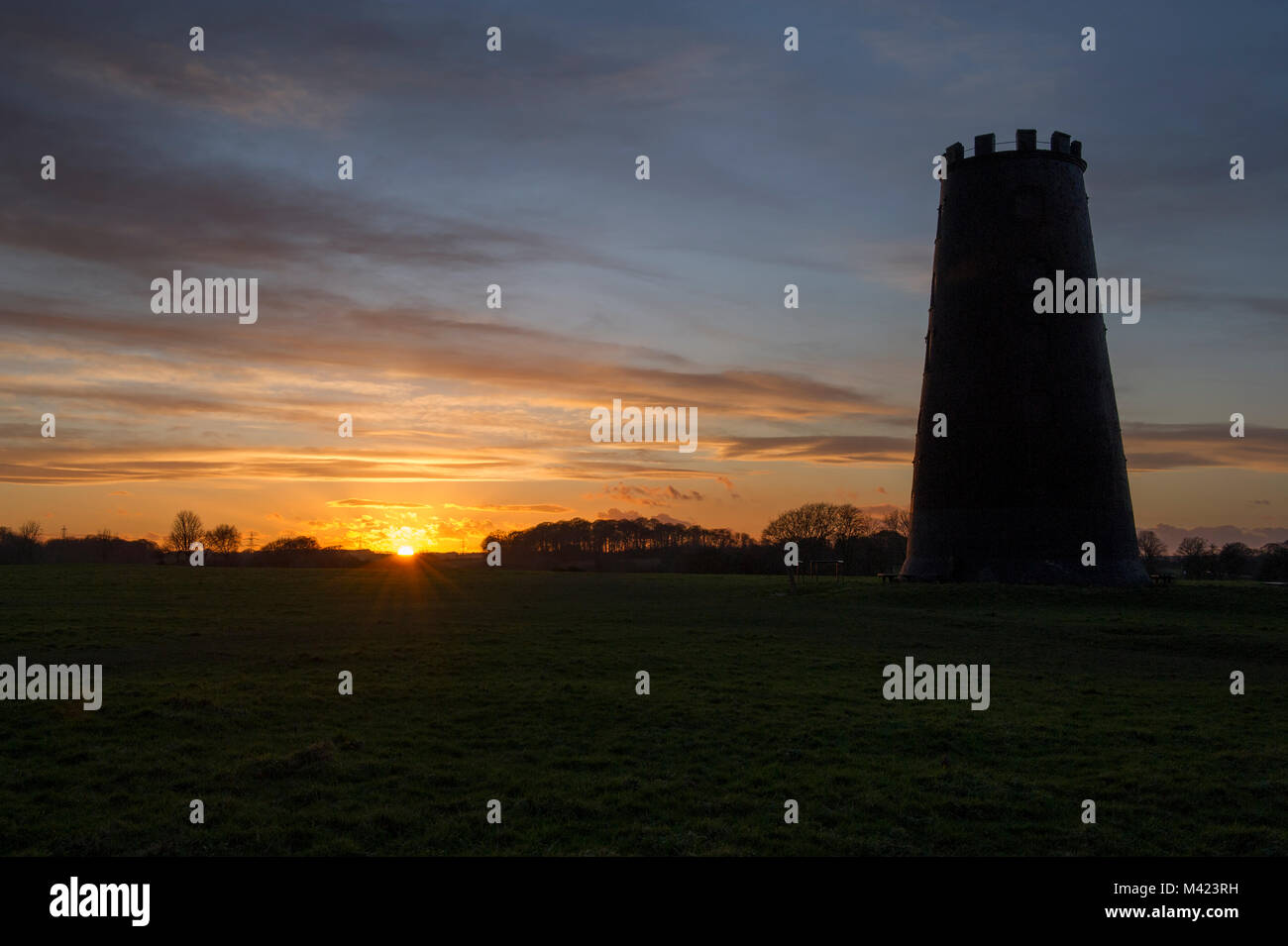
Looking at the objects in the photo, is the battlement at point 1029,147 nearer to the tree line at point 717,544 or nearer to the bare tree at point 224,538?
the tree line at point 717,544

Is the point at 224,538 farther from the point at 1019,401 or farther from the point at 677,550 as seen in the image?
the point at 1019,401

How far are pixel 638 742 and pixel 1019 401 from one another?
37.4 meters

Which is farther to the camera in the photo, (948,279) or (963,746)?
(948,279)

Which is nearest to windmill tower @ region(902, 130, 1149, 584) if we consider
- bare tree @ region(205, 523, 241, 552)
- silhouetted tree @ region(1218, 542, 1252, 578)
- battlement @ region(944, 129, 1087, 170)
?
battlement @ region(944, 129, 1087, 170)

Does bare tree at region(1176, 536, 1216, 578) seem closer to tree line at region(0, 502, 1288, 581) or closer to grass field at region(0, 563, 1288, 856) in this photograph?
tree line at region(0, 502, 1288, 581)

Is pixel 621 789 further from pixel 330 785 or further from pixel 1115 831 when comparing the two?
pixel 1115 831

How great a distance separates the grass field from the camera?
1138 cm

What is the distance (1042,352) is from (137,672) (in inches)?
1709

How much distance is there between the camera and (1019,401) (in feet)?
152

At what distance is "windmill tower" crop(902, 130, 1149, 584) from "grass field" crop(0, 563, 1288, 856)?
11.2 m
